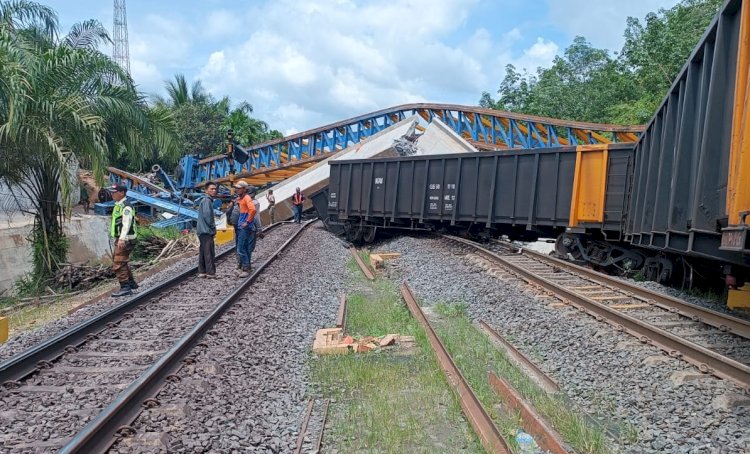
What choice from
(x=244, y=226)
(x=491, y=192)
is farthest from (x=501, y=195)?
(x=244, y=226)

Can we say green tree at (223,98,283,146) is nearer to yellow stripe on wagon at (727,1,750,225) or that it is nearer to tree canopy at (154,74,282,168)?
tree canopy at (154,74,282,168)

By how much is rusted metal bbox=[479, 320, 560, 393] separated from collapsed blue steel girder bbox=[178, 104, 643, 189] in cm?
2130

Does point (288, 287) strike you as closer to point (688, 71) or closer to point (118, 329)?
point (118, 329)

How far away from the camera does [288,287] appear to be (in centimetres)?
991

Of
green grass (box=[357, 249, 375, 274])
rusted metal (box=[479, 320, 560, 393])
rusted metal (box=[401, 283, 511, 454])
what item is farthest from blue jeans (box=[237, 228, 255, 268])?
rusted metal (box=[479, 320, 560, 393])

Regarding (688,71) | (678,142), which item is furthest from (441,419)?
(688,71)

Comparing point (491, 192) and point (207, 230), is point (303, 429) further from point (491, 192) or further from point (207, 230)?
point (491, 192)

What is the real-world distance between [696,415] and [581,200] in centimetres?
814

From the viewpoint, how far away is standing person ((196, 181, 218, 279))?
389 inches

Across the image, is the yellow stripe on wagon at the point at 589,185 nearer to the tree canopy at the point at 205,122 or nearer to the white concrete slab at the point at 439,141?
the white concrete slab at the point at 439,141

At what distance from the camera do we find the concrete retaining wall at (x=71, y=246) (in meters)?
14.8

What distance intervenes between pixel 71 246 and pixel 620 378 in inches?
604

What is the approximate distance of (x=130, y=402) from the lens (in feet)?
13.8

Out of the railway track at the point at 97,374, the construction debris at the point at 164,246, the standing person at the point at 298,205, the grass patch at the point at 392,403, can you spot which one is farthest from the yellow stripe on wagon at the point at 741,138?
the standing person at the point at 298,205
